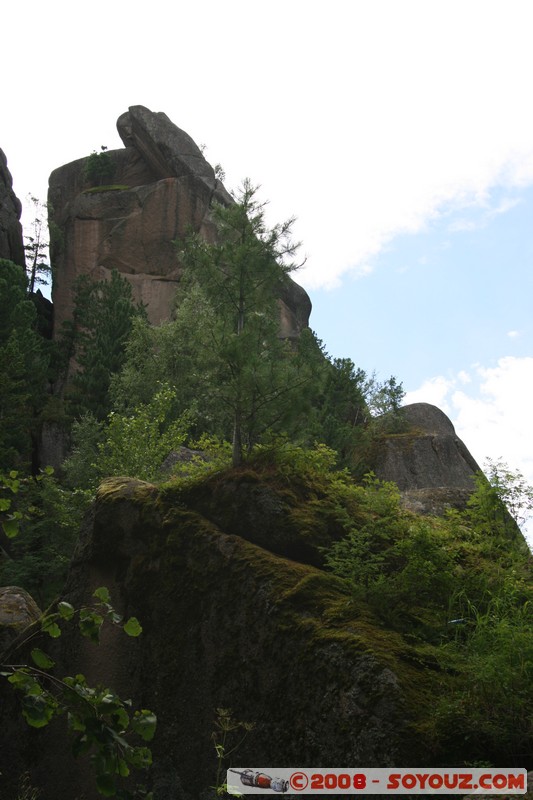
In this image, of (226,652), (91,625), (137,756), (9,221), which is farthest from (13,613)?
(9,221)

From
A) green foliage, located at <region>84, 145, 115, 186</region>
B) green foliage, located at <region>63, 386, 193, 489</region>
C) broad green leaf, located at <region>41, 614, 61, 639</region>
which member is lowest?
broad green leaf, located at <region>41, 614, 61, 639</region>

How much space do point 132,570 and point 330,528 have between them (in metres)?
2.51

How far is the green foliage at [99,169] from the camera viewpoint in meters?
48.4

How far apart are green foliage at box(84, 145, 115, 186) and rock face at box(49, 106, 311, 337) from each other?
0.68m

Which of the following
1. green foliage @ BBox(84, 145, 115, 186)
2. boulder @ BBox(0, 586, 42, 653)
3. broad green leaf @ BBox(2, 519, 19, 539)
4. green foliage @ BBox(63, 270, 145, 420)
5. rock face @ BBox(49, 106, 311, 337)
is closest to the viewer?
broad green leaf @ BBox(2, 519, 19, 539)

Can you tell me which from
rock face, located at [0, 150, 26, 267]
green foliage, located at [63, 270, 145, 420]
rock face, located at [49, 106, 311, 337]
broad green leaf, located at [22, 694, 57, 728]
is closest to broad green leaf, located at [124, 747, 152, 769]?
broad green leaf, located at [22, 694, 57, 728]

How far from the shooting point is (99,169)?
48.4 m

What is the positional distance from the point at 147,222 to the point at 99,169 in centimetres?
609

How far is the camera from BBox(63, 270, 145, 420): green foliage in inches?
1196

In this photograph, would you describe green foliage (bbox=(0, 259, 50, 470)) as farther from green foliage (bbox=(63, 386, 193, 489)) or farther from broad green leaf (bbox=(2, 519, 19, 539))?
broad green leaf (bbox=(2, 519, 19, 539))

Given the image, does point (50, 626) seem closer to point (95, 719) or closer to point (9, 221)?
point (95, 719)

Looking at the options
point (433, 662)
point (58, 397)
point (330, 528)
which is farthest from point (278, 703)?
point (58, 397)

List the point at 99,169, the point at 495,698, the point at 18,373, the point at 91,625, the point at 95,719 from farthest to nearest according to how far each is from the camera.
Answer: the point at 99,169 < the point at 18,373 < the point at 495,698 < the point at 91,625 < the point at 95,719

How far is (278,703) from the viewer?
7.25 m
